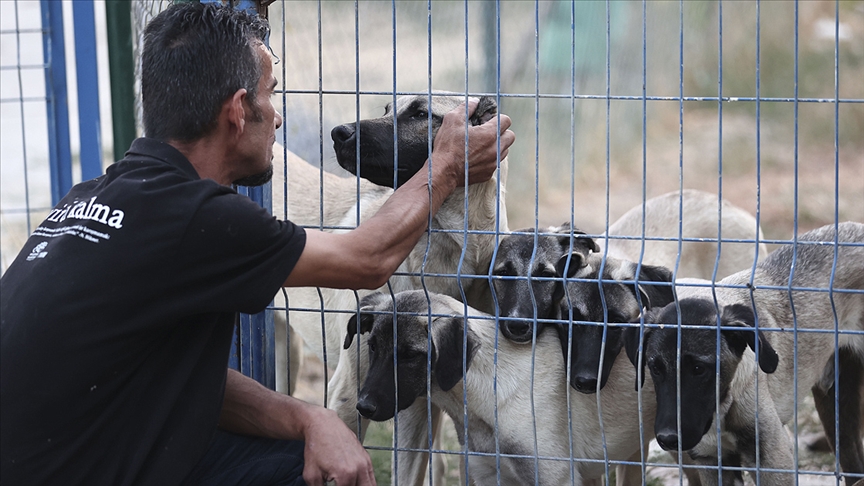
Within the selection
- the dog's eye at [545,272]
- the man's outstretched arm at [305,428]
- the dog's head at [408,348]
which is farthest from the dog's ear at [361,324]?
the dog's eye at [545,272]

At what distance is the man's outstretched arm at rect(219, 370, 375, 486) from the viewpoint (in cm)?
297

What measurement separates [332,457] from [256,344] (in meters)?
0.85

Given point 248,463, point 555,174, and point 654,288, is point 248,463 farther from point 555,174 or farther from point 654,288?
point 555,174

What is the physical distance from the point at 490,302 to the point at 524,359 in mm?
511

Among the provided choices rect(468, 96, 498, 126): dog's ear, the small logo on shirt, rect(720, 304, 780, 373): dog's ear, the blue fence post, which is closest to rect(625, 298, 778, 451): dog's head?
rect(720, 304, 780, 373): dog's ear

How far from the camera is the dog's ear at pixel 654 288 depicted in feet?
12.3

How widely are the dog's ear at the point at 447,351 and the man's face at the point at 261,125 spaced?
86 cm

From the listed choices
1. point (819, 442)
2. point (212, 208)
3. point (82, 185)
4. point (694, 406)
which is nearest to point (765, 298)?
point (694, 406)

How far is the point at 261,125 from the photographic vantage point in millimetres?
3076

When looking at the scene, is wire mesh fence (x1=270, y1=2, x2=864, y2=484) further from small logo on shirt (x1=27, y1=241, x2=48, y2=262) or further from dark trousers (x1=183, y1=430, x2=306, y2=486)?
small logo on shirt (x1=27, y1=241, x2=48, y2=262)

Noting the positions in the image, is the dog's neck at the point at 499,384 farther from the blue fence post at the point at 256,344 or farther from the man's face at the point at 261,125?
the man's face at the point at 261,125

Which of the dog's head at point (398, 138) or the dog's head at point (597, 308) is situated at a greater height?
the dog's head at point (398, 138)

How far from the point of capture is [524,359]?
367 centimetres

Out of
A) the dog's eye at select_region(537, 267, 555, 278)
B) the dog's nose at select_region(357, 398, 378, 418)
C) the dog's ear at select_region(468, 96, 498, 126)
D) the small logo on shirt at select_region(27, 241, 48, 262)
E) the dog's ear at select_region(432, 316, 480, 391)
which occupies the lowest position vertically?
the dog's nose at select_region(357, 398, 378, 418)
